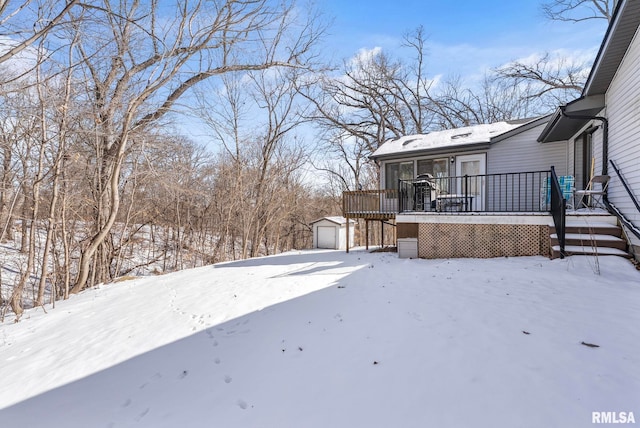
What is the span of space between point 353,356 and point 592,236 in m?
5.02

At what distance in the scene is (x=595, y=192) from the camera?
583cm

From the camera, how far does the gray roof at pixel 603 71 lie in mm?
4719

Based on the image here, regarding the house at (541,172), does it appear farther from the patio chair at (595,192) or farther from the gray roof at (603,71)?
the patio chair at (595,192)

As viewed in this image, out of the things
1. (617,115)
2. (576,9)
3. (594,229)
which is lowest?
Result: (594,229)

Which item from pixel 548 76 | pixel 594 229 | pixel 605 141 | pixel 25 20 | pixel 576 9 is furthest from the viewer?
pixel 548 76

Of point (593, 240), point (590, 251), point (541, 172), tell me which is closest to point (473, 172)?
point (541, 172)

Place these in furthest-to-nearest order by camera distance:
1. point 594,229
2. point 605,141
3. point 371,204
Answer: point 371,204 < point 605,141 < point 594,229

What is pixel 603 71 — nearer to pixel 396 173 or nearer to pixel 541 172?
pixel 541 172

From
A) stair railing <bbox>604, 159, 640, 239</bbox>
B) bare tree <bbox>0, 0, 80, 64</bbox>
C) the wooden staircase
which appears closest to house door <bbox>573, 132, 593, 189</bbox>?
stair railing <bbox>604, 159, 640, 239</bbox>

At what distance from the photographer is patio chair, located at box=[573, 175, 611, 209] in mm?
5910

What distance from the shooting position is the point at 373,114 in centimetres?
1978

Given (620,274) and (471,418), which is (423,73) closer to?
(620,274)

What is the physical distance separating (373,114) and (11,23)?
59.0 ft

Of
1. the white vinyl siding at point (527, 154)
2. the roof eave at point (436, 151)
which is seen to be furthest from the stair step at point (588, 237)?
the roof eave at point (436, 151)
